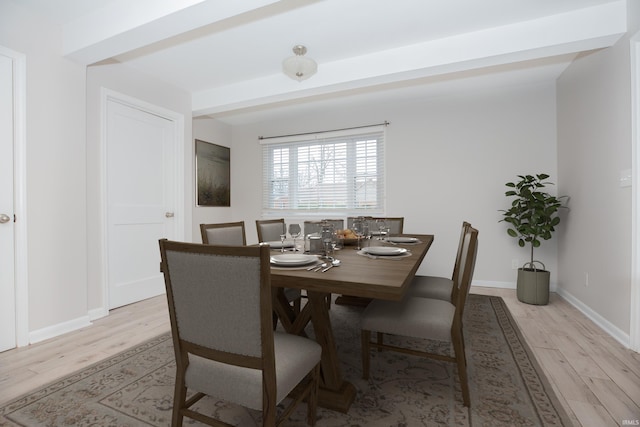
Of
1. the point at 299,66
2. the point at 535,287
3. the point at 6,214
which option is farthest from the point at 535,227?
the point at 6,214

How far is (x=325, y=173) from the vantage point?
4707mm

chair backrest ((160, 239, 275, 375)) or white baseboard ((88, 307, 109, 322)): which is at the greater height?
chair backrest ((160, 239, 275, 375))

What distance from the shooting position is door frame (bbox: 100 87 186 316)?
3006mm

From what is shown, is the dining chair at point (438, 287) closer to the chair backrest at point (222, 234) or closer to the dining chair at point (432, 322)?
the dining chair at point (432, 322)

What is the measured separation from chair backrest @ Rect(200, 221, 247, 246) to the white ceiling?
1485 millimetres

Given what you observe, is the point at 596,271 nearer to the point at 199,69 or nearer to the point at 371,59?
the point at 371,59

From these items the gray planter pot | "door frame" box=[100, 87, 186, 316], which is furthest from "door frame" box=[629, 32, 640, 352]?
"door frame" box=[100, 87, 186, 316]

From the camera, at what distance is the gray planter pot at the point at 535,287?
3.18 metres

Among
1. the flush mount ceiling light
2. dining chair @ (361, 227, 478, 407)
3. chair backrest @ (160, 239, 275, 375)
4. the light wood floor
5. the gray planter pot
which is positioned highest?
the flush mount ceiling light

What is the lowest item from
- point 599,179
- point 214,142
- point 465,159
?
point 599,179

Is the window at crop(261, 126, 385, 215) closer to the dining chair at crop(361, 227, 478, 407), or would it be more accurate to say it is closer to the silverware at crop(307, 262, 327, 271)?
the dining chair at crop(361, 227, 478, 407)

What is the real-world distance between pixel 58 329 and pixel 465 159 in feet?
15.4

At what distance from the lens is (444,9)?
7.58 ft

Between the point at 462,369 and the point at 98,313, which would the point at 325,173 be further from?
the point at 462,369
